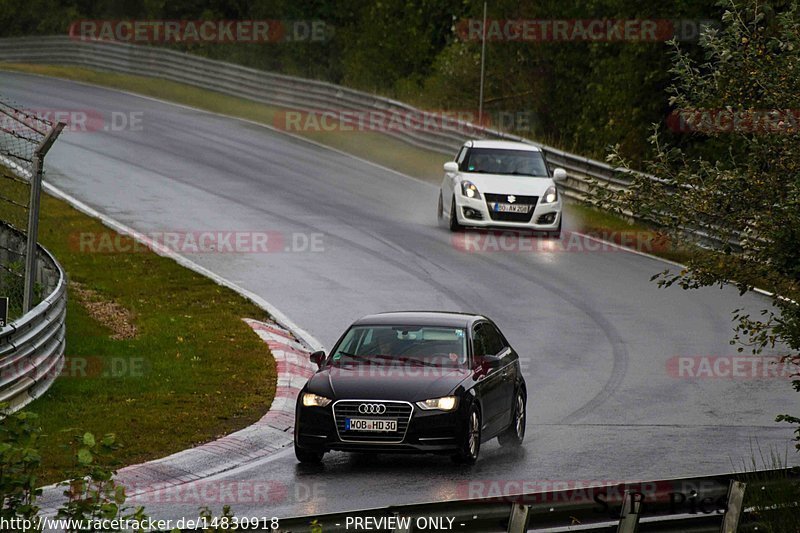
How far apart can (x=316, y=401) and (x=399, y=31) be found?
41.2m

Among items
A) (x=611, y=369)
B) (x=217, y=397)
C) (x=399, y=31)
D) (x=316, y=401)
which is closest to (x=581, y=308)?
(x=611, y=369)

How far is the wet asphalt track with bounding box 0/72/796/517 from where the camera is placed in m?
13.5

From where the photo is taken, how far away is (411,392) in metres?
13.3

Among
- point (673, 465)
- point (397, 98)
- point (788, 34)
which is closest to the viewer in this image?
point (788, 34)

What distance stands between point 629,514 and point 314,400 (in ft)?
15.4

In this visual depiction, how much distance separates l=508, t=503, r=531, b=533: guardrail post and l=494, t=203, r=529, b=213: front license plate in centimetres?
1832

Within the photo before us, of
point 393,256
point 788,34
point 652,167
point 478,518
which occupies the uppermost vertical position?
point 788,34

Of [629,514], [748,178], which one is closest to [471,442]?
[748,178]

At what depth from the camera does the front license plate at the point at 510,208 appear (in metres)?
26.9

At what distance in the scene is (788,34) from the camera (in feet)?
34.7

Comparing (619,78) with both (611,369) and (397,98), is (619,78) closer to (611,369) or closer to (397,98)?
(397,98)

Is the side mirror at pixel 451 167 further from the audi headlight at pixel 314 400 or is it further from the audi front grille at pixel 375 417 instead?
the audi front grille at pixel 375 417

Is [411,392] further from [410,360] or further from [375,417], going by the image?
[410,360]

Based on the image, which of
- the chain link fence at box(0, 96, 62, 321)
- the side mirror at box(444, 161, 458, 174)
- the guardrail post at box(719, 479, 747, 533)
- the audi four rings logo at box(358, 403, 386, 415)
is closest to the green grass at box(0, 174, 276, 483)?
the chain link fence at box(0, 96, 62, 321)
